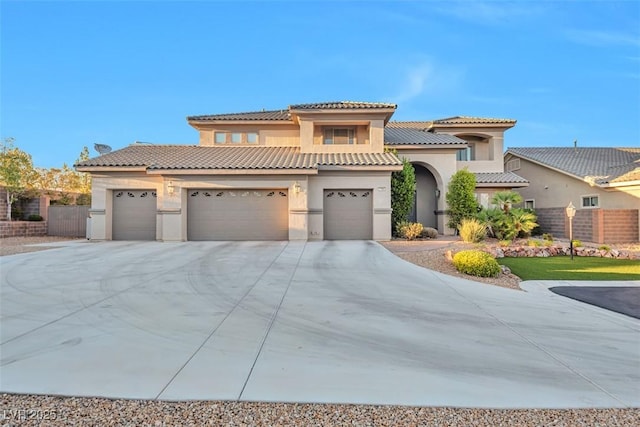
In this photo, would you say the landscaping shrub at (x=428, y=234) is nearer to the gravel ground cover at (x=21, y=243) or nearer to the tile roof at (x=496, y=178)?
the tile roof at (x=496, y=178)

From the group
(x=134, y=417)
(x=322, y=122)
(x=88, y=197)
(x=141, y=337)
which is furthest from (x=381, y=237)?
(x=88, y=197)

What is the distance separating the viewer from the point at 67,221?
19562mm

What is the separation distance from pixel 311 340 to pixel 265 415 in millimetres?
1765

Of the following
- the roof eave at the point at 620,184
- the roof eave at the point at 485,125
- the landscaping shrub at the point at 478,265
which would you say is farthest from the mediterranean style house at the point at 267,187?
the roof eave at the point at 620,184

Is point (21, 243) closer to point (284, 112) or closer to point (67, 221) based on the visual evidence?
point (67, 221)

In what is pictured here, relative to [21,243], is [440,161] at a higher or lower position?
higher

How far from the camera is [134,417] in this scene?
3.05 m

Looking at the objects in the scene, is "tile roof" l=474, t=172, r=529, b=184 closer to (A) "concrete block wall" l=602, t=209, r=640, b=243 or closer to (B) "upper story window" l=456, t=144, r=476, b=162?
(B) "upper story window" l=456, t=144, r=476, b=162

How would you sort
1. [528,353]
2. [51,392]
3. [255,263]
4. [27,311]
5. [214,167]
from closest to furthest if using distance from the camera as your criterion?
[51,392], [528,353], [27,311], [255,263], [214,167]

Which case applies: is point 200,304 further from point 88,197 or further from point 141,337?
point 88,197

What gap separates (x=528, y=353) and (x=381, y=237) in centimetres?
1149

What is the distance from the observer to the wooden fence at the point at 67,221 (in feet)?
63.6

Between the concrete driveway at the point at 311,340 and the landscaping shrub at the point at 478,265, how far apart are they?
2.80ft

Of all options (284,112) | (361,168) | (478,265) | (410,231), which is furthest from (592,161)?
→ (284,112)
